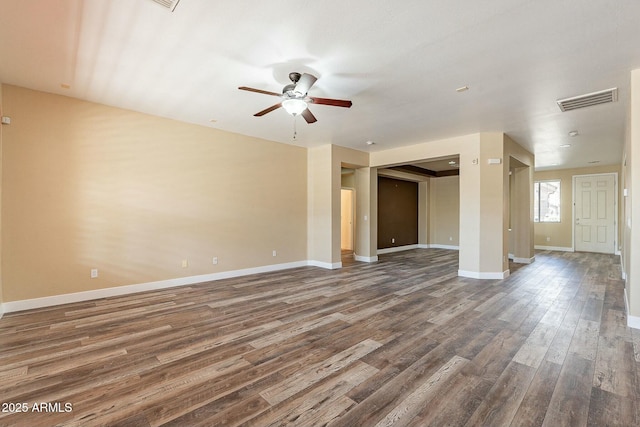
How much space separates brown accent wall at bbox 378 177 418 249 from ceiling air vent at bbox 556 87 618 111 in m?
5.40

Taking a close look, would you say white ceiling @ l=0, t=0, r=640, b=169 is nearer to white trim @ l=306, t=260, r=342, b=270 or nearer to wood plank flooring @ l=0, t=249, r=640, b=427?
wood plank flooring @ l=0, t=249, r=640, b=427

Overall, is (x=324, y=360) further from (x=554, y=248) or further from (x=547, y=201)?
(x=547, y=201)

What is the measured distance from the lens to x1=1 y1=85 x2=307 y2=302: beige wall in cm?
367

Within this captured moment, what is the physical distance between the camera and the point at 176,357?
2.48m

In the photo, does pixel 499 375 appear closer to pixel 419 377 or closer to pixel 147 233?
pixel 419 377

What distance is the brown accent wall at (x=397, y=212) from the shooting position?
9.13 m

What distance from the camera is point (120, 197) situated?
436cm

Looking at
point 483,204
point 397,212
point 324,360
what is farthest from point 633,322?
point 397,212

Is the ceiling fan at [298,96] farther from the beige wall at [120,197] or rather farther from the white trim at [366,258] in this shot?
the white trim at [366,258]

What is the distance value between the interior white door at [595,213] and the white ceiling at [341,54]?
5847mm

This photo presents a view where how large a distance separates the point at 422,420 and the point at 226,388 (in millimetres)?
1320

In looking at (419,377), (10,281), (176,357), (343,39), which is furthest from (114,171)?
(419,377)

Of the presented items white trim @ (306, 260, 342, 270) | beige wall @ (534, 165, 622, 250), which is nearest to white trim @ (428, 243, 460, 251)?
beige wall @ (534, 165, 622, 250)

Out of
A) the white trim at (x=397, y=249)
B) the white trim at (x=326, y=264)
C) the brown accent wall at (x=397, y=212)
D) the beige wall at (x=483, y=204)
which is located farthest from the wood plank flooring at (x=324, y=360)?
the brown accent wall at (x=397, y=212)
